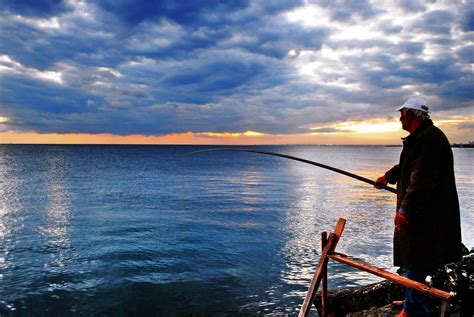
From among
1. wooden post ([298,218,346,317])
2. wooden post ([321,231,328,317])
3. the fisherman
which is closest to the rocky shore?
wooden post ([321,231,328,317])

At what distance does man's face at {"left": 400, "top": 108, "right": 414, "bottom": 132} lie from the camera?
4250 millimetres

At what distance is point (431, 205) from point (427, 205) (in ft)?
0.18

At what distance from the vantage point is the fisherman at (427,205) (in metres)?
3.88

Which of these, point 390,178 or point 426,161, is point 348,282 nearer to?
point 390,178

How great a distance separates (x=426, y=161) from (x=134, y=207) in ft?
69.9

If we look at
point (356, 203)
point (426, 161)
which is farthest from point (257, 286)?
point (356, 203)

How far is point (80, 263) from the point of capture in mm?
11352

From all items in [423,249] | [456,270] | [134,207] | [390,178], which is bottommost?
[134,207]

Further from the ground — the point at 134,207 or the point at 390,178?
the point at 390,178

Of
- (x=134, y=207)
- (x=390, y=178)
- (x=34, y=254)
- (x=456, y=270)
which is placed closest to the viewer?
(x=390, y=178)

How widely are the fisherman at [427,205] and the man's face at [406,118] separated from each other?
0.22ft

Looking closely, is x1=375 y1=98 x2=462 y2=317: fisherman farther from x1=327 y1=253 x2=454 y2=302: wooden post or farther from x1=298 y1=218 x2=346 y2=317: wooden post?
x1=298 y1=218 x2=346 y2=317: wooden post

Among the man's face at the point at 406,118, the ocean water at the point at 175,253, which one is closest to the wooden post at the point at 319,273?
the man's face at the point at 406,118

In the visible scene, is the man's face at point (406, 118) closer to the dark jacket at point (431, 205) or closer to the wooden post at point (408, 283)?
the dark jacket at point (431, 205)
